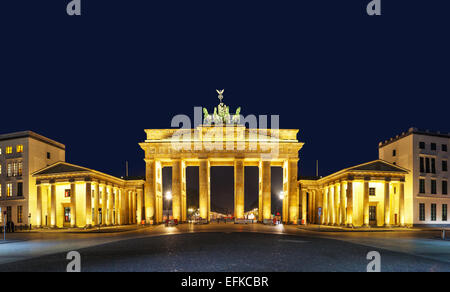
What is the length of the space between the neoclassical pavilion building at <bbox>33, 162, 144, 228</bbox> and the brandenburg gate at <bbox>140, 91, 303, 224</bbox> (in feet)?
26.4

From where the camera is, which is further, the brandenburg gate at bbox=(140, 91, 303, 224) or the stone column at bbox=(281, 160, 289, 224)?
the stone column at bbox=(281, 160, 289, 224)

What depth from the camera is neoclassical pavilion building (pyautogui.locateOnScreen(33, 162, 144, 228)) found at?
175ft

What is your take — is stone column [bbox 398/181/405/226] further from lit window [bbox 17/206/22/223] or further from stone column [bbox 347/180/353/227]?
lit window [bbox 17/206/22/223]

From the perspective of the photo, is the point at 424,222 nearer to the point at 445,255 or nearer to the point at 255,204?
the point at 445,255

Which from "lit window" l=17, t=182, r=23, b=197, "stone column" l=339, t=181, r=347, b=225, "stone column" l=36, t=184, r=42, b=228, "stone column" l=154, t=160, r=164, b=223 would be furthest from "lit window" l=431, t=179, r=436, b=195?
"lit window" l=17, t=182, r=23, b=197

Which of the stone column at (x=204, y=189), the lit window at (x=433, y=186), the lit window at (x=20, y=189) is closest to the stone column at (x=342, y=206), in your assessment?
the lit window at (x=433, y=186)

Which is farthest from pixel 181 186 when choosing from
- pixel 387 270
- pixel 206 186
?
pixel 387 270

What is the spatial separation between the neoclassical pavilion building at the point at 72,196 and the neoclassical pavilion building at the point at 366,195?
34424mm

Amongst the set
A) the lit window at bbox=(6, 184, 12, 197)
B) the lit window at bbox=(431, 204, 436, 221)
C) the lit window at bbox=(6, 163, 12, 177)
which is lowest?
the lit window at bbox=(431, 204, 436, 221)

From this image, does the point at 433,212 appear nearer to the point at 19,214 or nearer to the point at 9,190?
the point at 19,214

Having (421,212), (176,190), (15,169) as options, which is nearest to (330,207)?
(421,212)

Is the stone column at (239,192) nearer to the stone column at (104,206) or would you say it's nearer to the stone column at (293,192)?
the stone column at (293,192)

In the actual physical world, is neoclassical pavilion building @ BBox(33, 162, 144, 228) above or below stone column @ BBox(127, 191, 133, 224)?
above
